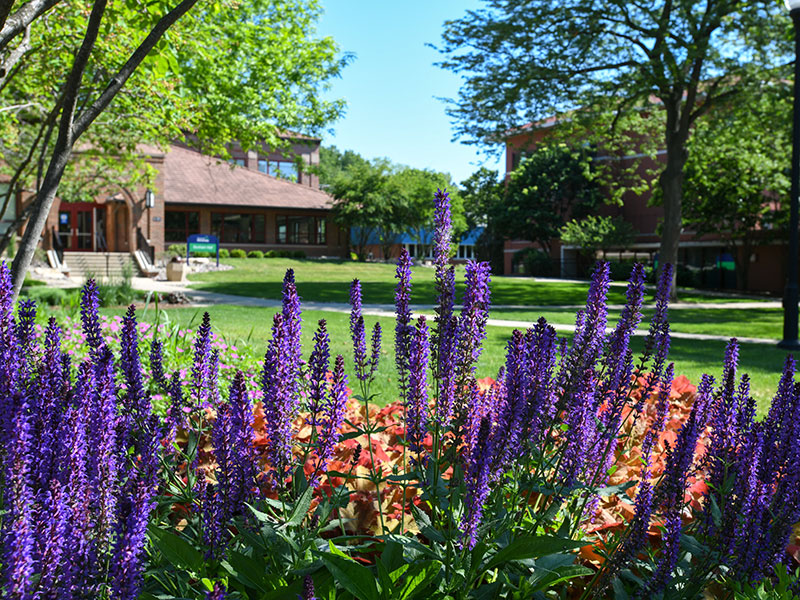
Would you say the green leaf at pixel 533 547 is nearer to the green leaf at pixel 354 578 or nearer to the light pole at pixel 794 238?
the green leaf at pixel 354 578

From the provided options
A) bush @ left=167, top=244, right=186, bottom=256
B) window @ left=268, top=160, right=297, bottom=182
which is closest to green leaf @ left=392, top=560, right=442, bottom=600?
bush @ left=167, top=244, right=186, bottom=256

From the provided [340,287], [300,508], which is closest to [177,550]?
[300,508]

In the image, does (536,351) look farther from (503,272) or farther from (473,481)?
(503,272)

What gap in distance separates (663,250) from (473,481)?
22.1m

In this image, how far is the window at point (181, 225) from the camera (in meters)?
43.3

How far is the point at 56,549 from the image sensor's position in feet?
4.58

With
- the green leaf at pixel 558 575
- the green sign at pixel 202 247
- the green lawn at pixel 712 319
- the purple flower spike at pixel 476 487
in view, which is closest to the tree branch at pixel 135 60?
the purple flower spike at pixel 476 487

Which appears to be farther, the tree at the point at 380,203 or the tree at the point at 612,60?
the tree at the point at 380,203

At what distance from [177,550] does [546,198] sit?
48.0 m

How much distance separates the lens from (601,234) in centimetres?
4084

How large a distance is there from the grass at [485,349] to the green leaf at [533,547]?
474 cm

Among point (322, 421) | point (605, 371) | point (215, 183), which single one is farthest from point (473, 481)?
point (215, 183)

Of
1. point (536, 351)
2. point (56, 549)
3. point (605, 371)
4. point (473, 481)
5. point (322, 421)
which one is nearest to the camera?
point (56, 549)

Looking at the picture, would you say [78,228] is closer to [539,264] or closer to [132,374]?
[539,264]
